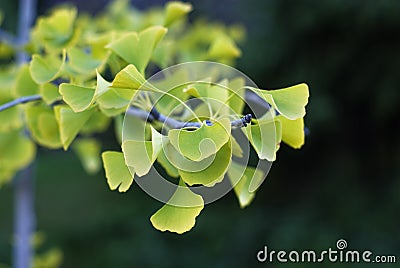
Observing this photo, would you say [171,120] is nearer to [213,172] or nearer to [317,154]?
[213,172]

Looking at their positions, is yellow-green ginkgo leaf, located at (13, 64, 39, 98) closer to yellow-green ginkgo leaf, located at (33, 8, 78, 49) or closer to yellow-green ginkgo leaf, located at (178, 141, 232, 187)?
yellow-green ginkgo leaf, located at (33, 8, 78, 49)

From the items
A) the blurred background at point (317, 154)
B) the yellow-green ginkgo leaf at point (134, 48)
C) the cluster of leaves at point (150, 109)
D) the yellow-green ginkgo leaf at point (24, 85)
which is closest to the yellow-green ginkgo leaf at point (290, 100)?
the cluster of leaves at point (150, 109)

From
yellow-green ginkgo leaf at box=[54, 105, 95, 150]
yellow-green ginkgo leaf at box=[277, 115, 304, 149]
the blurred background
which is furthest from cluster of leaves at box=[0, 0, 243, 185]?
the blurred background

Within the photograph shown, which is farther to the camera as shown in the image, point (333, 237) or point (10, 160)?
point (333, 237)

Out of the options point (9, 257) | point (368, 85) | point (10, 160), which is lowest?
point (9, 257)

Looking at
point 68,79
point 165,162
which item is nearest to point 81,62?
point 68,79

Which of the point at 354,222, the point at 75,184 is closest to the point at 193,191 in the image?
the point at 354,222

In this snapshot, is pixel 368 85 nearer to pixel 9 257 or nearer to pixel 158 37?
pixel 158 37
